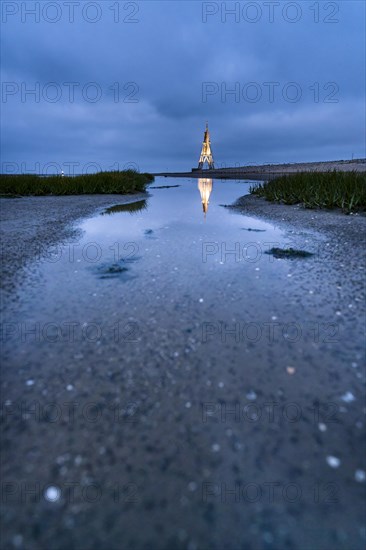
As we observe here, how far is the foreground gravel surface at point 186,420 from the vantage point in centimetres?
133

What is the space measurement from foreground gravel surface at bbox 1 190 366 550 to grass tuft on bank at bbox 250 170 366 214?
7.84 m

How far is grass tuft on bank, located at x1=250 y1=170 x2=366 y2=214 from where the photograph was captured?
34.4 ft

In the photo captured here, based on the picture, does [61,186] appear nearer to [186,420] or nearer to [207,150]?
[186,420]

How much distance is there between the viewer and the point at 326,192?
1160 cm

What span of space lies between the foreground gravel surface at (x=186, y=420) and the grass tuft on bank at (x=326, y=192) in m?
7.84

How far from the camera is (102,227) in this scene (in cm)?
880

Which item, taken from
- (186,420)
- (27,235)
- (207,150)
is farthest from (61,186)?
(207,150)

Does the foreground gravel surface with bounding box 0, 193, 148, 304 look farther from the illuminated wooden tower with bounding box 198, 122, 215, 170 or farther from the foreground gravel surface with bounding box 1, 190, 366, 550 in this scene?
the illuminated wooden tower with bounding box 198, 122, 215, 170

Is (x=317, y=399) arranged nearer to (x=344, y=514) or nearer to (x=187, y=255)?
(x=344, y=514)

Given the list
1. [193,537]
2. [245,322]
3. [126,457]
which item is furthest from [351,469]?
[245,322]

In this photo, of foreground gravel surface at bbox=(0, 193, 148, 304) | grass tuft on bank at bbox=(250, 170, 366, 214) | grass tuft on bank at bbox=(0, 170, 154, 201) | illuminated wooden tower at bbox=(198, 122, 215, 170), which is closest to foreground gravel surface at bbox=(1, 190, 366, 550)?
foreground gravel surface at bbox=(0, 193, 148, 304)

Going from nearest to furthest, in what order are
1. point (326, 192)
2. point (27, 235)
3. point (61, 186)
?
1. point (27, 235)
2. point (326, 192)
3. point (61, 186)

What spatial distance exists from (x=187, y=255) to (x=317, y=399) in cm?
397

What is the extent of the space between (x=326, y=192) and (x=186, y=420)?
1163 centimetres
